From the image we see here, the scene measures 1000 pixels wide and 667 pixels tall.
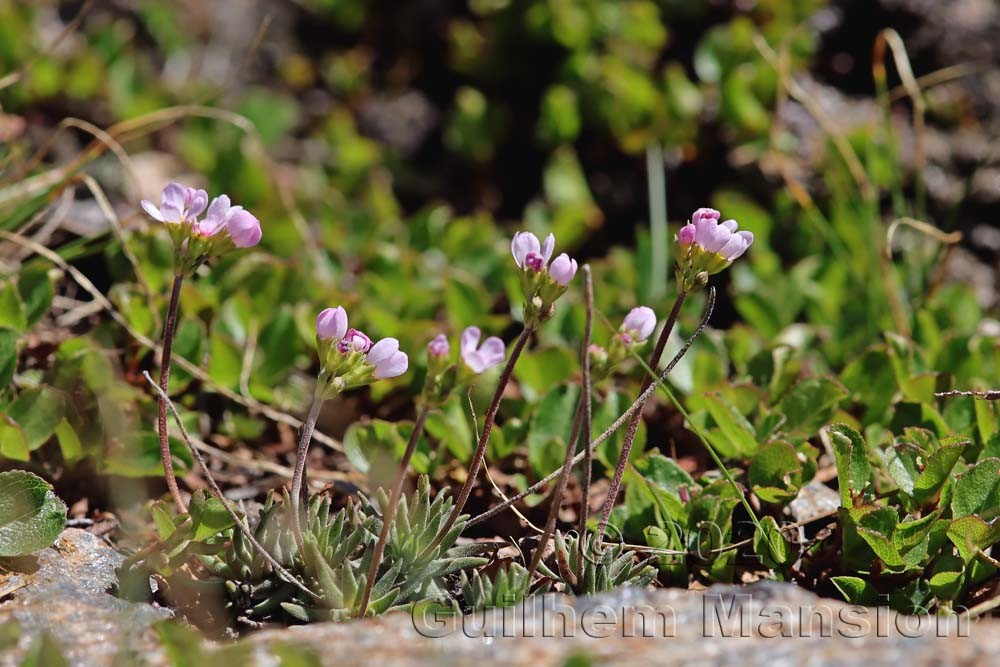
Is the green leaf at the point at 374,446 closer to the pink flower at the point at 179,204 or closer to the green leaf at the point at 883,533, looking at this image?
the pink flower at the point at 179,204

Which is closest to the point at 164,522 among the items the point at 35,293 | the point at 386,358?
the point at 386,358

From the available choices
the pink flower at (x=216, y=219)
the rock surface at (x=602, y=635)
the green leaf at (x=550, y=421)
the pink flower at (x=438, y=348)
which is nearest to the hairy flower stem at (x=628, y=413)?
the rock surface at (x=602, y=635)

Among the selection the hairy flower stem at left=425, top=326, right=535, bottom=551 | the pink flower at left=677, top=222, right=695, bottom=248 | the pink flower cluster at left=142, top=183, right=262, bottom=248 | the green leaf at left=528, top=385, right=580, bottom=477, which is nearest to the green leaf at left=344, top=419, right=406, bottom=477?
the green leaf at left=528, top=385, right=580, bottom=477

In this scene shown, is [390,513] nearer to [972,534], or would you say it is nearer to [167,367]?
[167,367]

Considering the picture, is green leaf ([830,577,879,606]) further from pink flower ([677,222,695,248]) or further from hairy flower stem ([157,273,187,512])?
hairy flower stem ([157,273,187,512])

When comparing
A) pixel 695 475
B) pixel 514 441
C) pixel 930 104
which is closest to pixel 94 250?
pixel 514 441

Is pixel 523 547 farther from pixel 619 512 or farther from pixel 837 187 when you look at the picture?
pixel 837 187
